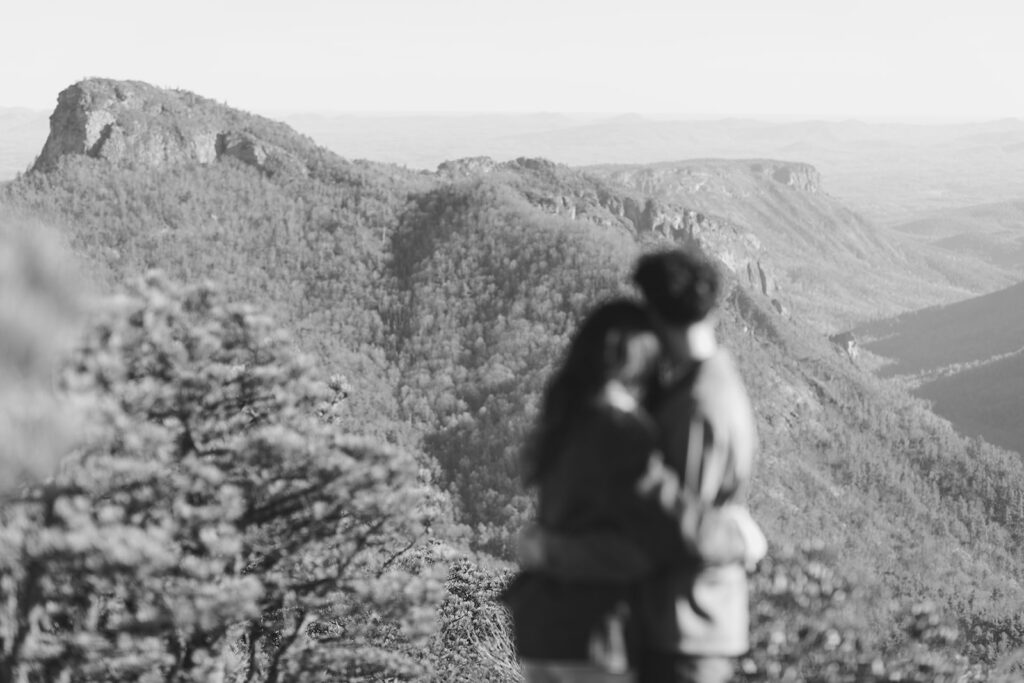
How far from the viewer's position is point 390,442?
3531 cm

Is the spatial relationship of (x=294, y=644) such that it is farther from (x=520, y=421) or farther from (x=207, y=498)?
(x=520, y=421)

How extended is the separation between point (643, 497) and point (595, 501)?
0.86 feet

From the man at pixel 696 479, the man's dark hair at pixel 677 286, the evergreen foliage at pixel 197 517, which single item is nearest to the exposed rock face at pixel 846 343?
the evergreen foliage at pixel 197 517

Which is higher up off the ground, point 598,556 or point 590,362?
point 590,362

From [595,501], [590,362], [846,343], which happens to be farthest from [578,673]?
[846,343]

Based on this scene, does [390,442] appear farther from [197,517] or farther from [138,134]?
[138,134]

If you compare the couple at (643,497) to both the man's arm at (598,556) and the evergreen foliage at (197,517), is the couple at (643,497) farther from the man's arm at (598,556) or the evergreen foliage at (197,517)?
the evergreen foliage at (197,517)

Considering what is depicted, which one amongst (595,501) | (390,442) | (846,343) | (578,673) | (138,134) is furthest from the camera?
(846,343)

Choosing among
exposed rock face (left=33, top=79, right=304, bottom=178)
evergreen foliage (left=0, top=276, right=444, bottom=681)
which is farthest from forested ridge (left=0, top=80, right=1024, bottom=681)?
exposed rock face (left=33, top=79, right=304, bottom=178)

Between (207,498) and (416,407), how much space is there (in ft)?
309

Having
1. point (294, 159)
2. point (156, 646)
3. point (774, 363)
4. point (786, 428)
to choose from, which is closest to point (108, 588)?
point (156, 646)

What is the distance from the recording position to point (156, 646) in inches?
329

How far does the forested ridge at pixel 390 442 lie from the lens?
8.50m

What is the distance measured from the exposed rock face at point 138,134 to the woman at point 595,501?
156 m
